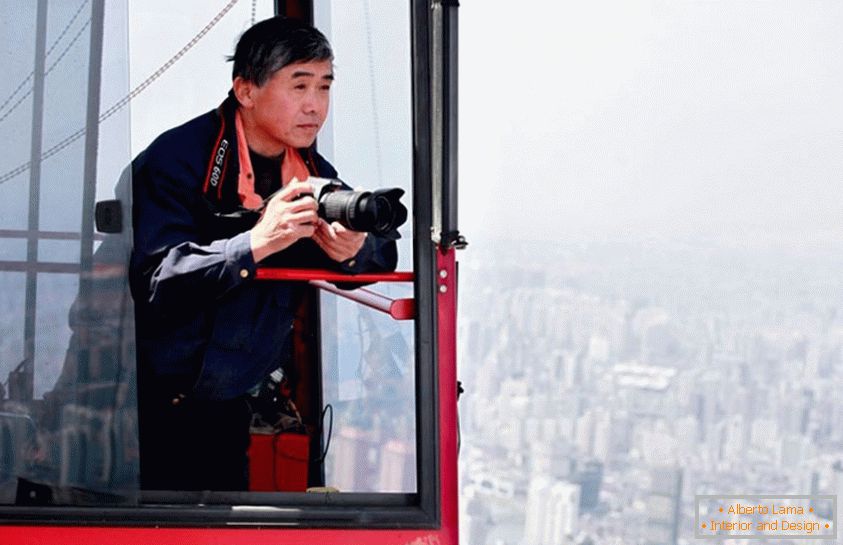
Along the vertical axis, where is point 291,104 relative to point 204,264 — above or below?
above

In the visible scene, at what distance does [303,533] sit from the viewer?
3.83 m

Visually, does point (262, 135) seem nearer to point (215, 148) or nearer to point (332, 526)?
point (215, 148)

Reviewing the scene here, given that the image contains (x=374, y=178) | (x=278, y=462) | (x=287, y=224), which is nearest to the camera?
(x=287, y=224)

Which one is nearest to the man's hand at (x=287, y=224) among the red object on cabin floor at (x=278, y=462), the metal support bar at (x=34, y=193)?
the metal support bar at (x=34, y=193)

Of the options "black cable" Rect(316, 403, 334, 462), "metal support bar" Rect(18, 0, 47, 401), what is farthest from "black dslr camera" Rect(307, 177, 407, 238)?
"black cable" Rect(316, 403, 334, 462)

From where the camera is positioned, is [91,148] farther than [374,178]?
No

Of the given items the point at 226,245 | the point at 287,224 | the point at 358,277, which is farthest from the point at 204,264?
the point at 358,277

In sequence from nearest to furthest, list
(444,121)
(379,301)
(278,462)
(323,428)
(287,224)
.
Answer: (444,121)
(287,224)
(379,301)
(278,462)
(323,428)

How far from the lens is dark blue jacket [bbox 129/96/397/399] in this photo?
12.8 feet

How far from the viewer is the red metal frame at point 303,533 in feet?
12.5

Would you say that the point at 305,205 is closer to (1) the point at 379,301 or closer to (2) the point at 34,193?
(1) the point at 379,301

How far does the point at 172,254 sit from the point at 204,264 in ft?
0.30

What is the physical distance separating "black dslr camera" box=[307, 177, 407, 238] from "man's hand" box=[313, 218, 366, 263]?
0.03m

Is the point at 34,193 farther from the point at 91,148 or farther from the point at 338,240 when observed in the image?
the point at 338,240
